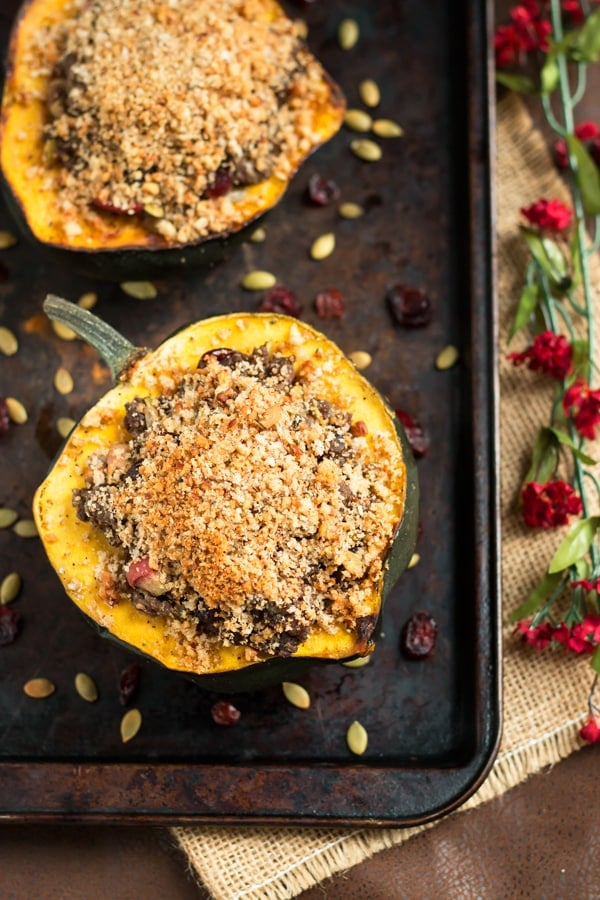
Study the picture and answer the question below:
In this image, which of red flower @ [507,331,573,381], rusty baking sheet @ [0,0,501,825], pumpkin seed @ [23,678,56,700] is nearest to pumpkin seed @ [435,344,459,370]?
rusty baking sheet @ [0,0,501,825]

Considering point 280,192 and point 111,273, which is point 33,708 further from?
point 280,192

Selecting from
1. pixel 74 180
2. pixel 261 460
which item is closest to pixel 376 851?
pixel 261 460

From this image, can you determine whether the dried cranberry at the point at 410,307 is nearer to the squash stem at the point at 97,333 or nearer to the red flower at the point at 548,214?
the red flower at the point at 548,214

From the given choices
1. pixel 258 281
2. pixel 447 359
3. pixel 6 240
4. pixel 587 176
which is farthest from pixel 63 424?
pixel 587 176

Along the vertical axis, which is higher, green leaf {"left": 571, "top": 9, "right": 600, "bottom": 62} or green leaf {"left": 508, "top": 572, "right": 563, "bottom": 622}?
green leaf {"left": 571, "top": 9, "right": 600, "bottom": 62}

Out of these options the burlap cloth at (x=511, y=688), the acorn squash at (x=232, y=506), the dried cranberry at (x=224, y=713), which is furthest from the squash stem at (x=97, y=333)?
the burlap cloth at (x=511, y=688)

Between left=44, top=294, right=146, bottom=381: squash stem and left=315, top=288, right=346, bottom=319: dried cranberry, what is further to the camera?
left=315, top=288, right=346, bottom=319: dried cranberry

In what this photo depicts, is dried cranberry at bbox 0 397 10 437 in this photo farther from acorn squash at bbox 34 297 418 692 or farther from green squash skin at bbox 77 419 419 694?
green squash skin at bbox 77 419 419 694
